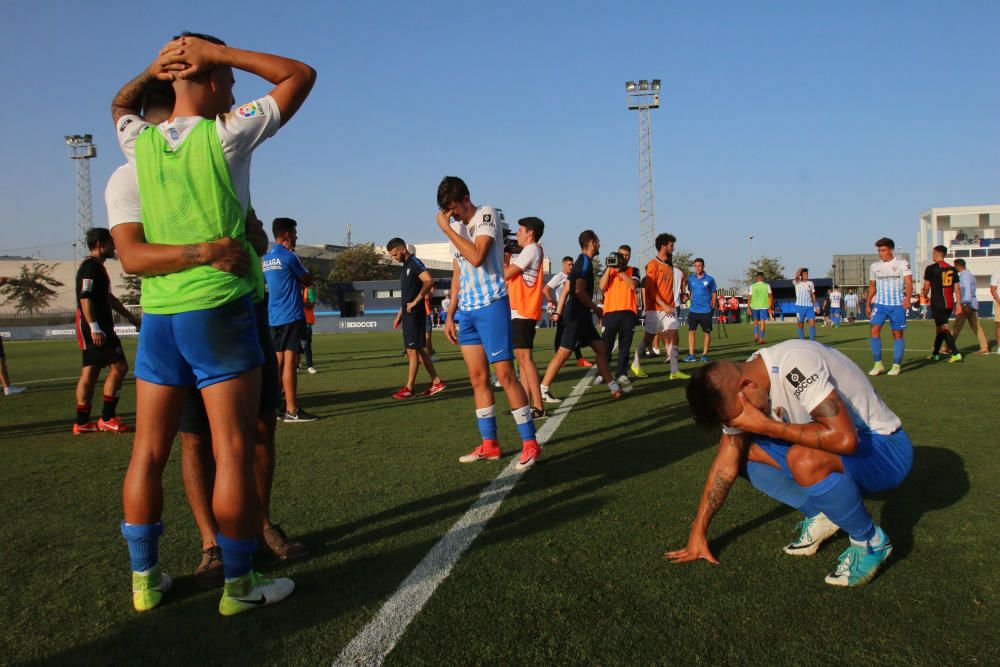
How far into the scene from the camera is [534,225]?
7285 millimetres

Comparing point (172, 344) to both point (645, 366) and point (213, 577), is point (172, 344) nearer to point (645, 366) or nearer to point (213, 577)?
point (213, 577)

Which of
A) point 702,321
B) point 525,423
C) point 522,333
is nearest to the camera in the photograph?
point 525,423

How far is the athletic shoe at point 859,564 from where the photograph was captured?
8.57 ft

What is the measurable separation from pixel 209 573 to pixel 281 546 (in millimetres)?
364

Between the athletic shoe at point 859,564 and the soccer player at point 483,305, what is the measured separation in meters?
2.38

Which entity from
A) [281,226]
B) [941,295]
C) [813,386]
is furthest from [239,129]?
[941,295]

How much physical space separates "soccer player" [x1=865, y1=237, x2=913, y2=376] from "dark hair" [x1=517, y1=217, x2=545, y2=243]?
5730 mm

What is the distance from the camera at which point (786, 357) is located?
2701mm

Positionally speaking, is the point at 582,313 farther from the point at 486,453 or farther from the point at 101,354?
the point at 101,354

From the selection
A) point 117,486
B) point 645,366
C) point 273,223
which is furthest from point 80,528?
point 645,366

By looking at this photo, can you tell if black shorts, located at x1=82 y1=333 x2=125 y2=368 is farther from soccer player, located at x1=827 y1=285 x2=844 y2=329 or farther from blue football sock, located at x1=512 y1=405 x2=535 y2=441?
soccer player, located at x1=827 y1=285 x2=844 y2=329

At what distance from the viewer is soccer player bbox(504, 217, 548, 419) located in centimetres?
680

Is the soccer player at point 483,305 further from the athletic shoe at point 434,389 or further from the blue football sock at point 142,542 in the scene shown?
the athletic shoe at point 434,389

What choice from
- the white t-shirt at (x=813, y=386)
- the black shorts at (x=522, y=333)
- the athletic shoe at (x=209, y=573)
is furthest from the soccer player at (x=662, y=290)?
the athletic shoe at (x=209, y=573)
